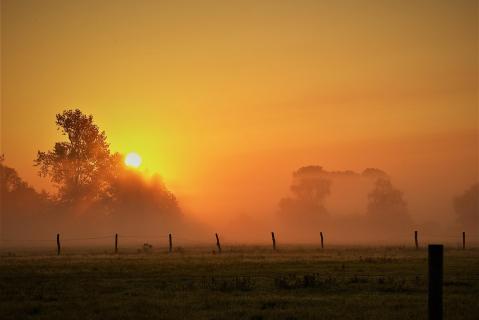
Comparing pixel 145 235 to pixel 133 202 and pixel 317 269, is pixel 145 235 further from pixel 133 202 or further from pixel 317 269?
pixel 317 269

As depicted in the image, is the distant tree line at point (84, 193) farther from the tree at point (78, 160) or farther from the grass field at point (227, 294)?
the grass field at point (227, 294)

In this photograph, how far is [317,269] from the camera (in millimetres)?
31453

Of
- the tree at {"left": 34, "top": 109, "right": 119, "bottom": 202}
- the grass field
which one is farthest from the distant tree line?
the grass field

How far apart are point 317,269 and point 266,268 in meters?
2.65

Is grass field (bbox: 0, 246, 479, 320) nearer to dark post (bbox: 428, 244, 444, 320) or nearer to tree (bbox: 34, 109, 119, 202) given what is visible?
dark post (bbox: 428, 244, 444, 320)

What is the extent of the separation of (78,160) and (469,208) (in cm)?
13042

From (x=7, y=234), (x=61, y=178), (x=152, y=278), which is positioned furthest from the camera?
(x=7, y=234)

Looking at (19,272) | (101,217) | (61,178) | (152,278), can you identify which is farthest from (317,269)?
(101,217)

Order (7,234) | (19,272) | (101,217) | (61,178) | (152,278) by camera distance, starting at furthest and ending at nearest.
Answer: (7,234) → (101,217) → (61,178) → (19,272) → (152,278)

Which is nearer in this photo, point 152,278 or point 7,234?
point 152,278

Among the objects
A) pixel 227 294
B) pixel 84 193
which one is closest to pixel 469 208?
pixel 84 193

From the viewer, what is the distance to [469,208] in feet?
630

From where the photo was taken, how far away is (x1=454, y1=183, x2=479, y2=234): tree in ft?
619

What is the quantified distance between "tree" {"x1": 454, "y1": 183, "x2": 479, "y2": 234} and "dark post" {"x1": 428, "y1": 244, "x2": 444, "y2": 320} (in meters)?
187
